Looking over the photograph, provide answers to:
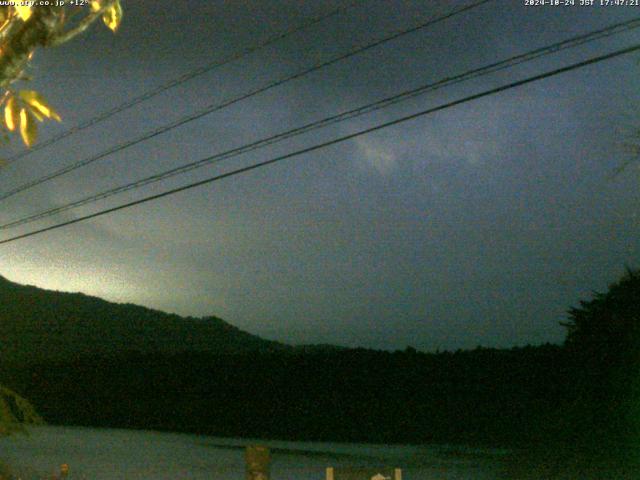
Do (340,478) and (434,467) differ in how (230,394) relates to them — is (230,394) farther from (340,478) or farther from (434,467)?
(340,478)

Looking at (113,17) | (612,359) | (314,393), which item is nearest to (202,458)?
(612,359)

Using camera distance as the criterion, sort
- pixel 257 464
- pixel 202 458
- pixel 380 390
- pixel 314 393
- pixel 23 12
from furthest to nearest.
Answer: pixel 314 393 → pixel 380 390 → pixel 202 458 → pixel 257 464 → pixel 23 12

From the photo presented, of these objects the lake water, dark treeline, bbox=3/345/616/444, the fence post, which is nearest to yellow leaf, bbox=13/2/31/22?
the fence post

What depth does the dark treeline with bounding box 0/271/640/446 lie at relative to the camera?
813 inches

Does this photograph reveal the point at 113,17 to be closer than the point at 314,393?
Yes

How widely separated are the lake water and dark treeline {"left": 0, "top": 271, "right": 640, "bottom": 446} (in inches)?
93.5

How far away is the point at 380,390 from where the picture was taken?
137 ft

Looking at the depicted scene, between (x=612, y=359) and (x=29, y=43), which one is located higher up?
(x=612, y=359)

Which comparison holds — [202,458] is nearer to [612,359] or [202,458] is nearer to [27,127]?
[612,359]

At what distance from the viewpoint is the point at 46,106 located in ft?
12.0

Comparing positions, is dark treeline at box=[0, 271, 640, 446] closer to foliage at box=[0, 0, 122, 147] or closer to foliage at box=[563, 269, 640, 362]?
foliage at box=[563, 269, 640, 362]

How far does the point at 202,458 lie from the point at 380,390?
18.3 metres

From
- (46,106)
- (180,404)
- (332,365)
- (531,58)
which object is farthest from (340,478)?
(180,404)

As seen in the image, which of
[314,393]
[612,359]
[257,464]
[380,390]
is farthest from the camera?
[314,393]
